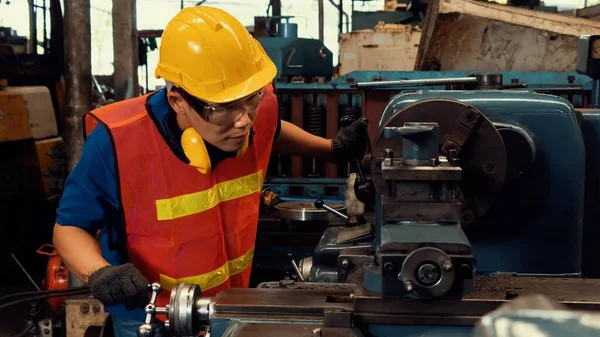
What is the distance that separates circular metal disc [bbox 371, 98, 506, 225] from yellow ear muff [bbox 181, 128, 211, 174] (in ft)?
1.51

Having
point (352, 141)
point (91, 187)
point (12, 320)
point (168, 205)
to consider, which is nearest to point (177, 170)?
point (168, 205)

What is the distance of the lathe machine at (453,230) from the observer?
3.14ft

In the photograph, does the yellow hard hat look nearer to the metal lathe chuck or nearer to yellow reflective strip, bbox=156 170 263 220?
yellow reflective strip, bbox=156 170 263 220

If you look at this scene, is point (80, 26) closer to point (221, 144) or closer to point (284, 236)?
point (284, 236)

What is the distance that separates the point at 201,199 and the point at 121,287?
13.7 inches

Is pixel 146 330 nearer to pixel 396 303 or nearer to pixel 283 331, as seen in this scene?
pixel 283 331

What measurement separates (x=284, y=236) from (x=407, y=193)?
168 cm

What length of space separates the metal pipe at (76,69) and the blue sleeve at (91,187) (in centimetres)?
163

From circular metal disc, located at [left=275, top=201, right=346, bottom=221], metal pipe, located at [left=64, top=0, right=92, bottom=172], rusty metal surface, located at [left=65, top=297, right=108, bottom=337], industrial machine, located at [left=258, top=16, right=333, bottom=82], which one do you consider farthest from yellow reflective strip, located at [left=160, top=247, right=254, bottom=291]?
industrial machine, located at [left=258, top=16, right=333, bottom=82]

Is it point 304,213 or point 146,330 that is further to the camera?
point 304,213

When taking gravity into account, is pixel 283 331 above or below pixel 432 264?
below

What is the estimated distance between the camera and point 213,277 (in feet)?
5.35

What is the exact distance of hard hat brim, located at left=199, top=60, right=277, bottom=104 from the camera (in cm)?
145

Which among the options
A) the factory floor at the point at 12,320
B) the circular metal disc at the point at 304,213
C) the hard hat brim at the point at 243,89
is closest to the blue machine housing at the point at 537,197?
the hard hat brim at the point at 243,89
